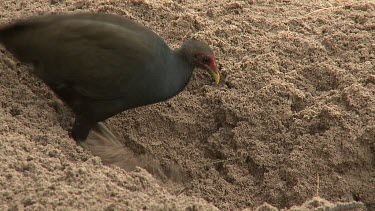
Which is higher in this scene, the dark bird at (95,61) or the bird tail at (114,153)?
the dark bird at (95,61)

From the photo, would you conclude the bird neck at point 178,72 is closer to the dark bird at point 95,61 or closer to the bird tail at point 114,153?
the dark bird at point 95,61

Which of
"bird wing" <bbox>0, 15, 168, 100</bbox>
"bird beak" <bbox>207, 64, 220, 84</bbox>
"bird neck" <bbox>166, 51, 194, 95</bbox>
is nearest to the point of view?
"bird wing" <bbox>0, 15, 168, 100</bbox>

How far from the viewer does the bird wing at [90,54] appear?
323 centimetres

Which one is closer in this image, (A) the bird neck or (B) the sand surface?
(B) the sand surface

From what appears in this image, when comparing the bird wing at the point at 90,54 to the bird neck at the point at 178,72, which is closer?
the bird wing at the point at 90,54

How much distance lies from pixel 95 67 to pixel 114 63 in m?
0.10


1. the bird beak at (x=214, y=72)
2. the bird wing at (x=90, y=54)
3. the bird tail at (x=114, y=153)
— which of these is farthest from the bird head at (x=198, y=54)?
the bird tail at (x=114, y=153)

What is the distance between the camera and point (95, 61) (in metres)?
3.22

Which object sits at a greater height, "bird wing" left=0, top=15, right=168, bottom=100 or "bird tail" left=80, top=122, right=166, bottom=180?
"bird wing" left=0, top=15, right=168, bottom=100

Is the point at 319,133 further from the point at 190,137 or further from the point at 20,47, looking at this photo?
the point at 20,47

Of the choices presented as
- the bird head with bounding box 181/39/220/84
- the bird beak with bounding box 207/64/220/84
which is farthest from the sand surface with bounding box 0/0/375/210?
the bird head with bounding box 181/39/220/84

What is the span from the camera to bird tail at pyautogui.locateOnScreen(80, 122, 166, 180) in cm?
349

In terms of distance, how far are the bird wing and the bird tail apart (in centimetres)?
36

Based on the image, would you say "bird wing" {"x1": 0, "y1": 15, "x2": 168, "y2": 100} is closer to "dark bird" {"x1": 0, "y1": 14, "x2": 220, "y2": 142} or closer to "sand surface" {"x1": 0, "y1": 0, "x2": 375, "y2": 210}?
"dark bird" {"x1": 0, "y1": 14, "x2": 220, "y2": 142}
